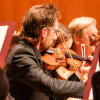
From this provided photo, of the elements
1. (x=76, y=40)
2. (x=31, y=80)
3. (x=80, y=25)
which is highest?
(x=80, y=25)

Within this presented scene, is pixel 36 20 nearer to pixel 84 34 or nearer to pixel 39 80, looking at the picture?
pixel 39 80

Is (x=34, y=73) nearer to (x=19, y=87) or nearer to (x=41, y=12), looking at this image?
(x=19, y=87)

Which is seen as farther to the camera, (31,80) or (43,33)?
(43,33)

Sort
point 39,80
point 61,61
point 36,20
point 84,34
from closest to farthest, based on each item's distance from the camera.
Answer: point 39,80 → point 36,20 → point 61,61 → point 84,34

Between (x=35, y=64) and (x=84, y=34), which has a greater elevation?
(x=84, y=34)

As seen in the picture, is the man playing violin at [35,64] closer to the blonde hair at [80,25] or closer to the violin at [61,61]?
the violin at [61,61]

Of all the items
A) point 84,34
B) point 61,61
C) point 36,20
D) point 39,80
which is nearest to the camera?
point 39,80

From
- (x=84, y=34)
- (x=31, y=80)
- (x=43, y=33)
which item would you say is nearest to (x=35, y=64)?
(x=31, y=80)

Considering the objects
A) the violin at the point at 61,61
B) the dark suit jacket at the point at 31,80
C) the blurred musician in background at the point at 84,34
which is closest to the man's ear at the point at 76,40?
the blurred musician in background at the point at 84,34

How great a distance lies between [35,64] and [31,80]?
4.0 inches

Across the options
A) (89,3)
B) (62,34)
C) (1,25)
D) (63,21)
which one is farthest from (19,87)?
(89,3)

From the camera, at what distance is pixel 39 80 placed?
1068 mm

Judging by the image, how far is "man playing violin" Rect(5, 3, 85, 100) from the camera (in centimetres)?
108

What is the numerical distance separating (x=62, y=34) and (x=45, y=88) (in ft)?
2.18
